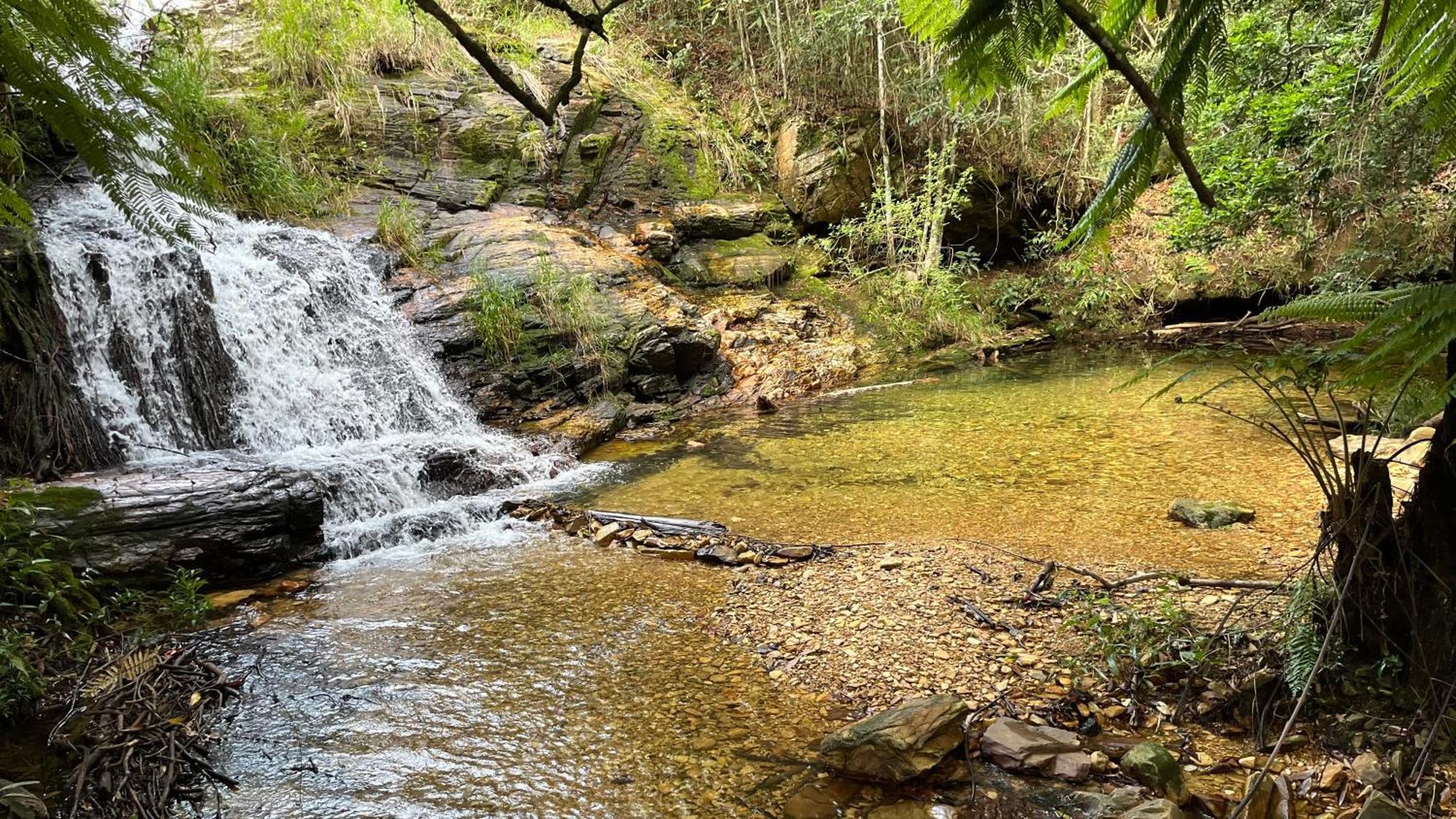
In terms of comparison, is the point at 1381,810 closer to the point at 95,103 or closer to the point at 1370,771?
the point at 1370,771

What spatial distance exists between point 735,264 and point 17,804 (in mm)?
11554

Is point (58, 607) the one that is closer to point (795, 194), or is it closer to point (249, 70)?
point (249, 70)

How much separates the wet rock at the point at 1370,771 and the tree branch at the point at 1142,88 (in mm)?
2215

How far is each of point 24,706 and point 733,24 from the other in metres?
16.1

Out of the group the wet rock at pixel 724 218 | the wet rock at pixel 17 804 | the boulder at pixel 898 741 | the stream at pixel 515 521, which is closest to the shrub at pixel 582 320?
the stream at pixel 515 521

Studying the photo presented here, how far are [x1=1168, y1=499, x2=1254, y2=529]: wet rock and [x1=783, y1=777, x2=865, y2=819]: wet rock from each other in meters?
3.46

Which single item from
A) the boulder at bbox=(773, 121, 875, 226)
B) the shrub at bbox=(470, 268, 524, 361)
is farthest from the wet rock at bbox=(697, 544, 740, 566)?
the boulder at bbox=(773, 121, 875, 226)

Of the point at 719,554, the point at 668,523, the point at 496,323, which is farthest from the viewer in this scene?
the point at 496,323

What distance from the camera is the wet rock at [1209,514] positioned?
15.9 ft

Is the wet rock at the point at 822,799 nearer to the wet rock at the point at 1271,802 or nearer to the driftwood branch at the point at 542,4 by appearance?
the wet rock at the point at 1271,802

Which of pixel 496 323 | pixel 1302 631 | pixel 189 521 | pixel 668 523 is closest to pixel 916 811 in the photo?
pixel 1302 631

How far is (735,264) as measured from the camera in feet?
42.5

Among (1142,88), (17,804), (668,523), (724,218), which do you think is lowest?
(668,523)

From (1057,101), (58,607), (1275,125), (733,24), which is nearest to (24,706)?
(58,607)
